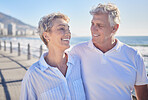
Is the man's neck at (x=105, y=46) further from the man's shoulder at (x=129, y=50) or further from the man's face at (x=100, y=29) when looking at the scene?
the man's shoulder at (x=129, y=50)

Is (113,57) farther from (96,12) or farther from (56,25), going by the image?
(56,25)

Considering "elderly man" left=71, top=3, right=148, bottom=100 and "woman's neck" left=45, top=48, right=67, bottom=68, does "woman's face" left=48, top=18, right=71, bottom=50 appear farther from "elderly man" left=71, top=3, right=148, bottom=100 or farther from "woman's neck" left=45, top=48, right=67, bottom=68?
"elderly man" left=71, top=3, right=148, bottom=100

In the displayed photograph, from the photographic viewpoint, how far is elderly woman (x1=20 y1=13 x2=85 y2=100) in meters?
1.56

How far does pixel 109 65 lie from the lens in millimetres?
1912

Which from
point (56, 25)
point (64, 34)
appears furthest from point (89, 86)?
point (56, 25)

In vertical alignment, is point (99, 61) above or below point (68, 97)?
above

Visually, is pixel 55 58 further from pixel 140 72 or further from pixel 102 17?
pixel 140 72

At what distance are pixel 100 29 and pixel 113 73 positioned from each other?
592 mm

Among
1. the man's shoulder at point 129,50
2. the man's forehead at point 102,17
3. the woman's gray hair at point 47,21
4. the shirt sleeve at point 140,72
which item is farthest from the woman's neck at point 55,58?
the shirt sleeve at point 140,72

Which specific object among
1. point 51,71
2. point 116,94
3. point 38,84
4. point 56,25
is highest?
point 56,25

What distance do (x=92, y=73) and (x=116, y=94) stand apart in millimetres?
389

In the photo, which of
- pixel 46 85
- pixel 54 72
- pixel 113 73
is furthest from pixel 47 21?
pixel 113 73

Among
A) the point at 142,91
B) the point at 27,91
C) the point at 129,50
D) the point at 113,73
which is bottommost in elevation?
the point at 142,91

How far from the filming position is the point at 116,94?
188cm
